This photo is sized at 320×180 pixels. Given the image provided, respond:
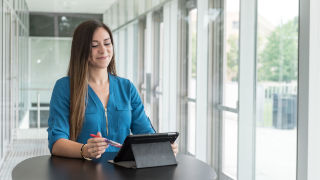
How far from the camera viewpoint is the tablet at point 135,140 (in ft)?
5.89

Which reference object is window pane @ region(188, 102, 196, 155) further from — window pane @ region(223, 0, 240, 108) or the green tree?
the green tree

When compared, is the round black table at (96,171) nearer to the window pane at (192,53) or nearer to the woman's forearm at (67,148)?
the woman's forearm at (67,148)

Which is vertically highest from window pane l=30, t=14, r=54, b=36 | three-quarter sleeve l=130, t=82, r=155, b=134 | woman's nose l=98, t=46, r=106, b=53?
window pane l=30, t=14, r=54, b=36

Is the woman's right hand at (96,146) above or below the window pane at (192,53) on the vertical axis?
below

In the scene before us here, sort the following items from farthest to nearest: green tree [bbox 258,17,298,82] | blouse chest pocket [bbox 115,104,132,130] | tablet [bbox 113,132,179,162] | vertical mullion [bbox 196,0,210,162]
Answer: vertical mullion [bbox 196,0,210,162] < green tree [bbox 258,17,298,82] < blouse chest pocket [bbox 115,104,132,130] < tablet [bbox 113,132,179,162]

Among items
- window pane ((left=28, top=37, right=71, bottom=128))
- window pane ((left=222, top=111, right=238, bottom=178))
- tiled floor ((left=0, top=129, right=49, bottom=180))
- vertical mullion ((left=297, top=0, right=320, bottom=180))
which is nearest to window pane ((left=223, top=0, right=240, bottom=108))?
window pane ((left=222, top=111, right=238, bottom=178))

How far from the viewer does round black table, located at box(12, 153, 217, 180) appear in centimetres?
167

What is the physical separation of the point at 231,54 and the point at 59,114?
198 centimetres

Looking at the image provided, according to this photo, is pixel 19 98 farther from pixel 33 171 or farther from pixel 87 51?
pixel 33 171

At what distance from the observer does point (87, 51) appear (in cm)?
213

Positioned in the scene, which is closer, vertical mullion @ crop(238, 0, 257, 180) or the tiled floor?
vertical mullion @ crop(238, 0, 257, 180)

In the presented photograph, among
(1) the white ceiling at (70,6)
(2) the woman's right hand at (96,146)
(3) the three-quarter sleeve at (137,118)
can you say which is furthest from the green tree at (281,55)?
(1) the white ceiling at (70,6)

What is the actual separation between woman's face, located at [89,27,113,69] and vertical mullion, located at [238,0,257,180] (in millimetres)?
1414
